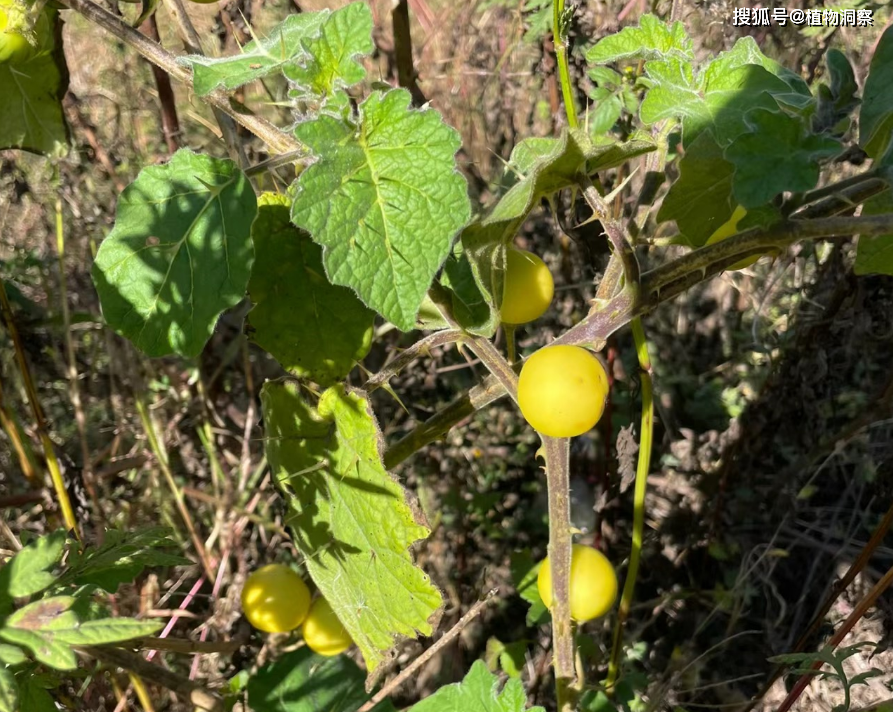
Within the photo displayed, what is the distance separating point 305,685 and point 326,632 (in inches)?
10.1

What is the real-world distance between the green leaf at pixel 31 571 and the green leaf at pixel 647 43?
35.8 inches

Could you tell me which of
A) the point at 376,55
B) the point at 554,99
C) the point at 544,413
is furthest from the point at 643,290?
the point at 376,55

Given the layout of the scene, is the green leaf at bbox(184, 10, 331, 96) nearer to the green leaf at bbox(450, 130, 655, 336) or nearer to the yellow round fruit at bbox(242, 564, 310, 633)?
the green leaf at bbox(450, 130, 655, 336)

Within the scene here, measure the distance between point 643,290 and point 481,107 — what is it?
5.90 ft

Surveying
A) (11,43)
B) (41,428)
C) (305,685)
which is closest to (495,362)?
(11,43)

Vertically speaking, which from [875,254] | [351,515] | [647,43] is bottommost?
[351,515]

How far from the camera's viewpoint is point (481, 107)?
8.51 ft

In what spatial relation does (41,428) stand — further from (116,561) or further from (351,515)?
(351,515)

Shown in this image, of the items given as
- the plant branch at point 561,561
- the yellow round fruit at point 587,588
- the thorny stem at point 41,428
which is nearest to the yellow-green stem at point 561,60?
the plant branch at point 561,561

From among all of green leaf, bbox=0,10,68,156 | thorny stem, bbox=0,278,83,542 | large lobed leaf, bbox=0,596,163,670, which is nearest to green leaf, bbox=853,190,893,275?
large lobed leaf, bbox=0,596,163,670

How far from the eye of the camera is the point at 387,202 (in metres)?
0.85

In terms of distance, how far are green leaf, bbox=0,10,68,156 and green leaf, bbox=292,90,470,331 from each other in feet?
2.50

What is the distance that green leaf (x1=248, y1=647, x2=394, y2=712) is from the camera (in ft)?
5.31

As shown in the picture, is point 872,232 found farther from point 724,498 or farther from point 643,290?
point 724,498
